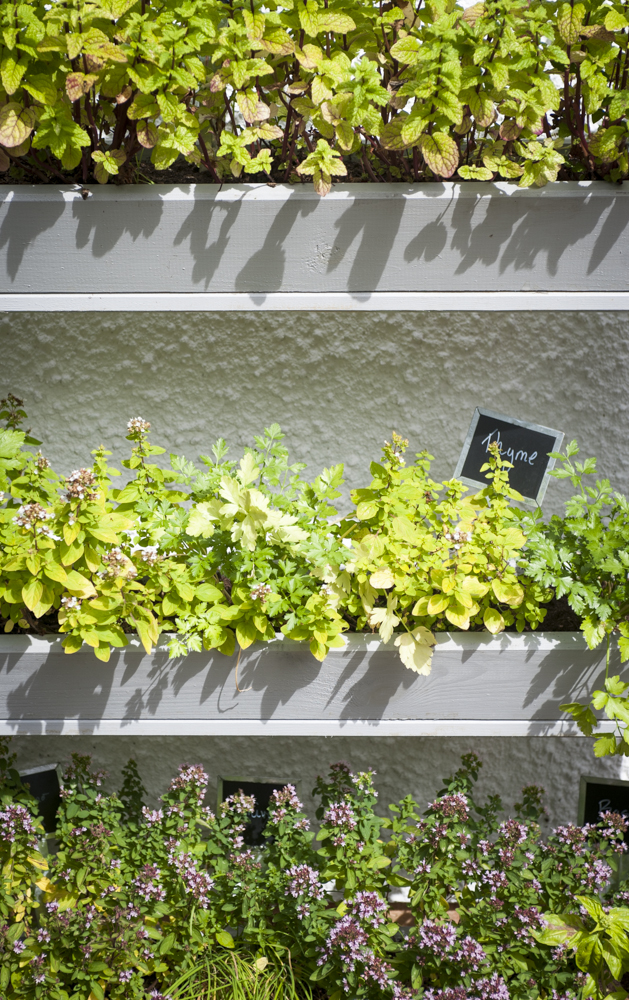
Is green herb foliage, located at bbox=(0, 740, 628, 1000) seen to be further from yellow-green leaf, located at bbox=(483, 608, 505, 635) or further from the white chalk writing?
the white chalk writing

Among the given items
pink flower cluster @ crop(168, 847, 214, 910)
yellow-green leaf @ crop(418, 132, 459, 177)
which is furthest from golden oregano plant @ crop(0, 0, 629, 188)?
pink flower cluster @ crop(168, 847, 214, 910)

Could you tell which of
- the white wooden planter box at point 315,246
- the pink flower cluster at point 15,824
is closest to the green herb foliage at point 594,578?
the white wooden planter box at point 315,246

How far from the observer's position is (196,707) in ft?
3.15

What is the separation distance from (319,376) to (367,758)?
83 centimetres

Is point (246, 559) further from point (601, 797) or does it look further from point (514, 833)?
point (601, 797)

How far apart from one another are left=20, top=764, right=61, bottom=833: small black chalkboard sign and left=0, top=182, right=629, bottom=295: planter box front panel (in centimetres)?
83

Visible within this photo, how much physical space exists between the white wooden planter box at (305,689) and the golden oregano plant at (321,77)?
0.66m

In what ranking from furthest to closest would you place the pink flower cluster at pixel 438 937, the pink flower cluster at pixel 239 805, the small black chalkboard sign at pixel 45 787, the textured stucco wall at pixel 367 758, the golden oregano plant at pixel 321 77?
1. the textured stucco wall at pixel 367 758
2. the small black chalkboard sign at pixel 45 787
3. the pink flower cluster at pixel 239 805
4. the pink flower cluster at pixel 438 937
5. the golden oregano plant at pixel 321 77

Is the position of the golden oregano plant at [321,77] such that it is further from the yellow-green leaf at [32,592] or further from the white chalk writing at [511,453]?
the yellow-green leaf at [32,592]

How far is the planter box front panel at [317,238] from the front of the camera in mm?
911

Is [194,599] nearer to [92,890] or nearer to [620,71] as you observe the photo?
[92,890]

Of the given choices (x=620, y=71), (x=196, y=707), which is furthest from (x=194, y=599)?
(x=620, y=71)

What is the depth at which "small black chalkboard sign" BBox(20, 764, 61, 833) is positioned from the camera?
1.17m

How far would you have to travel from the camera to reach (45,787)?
1.19 metres
